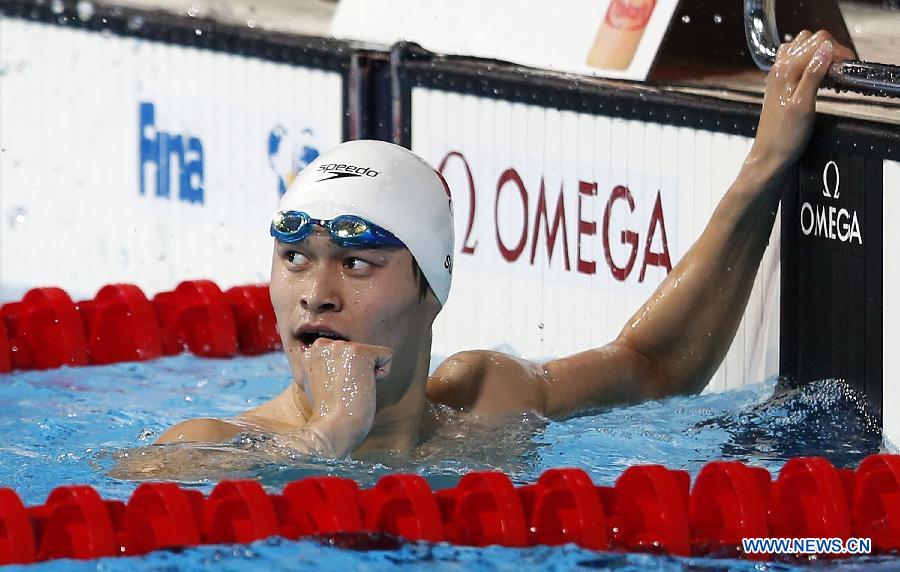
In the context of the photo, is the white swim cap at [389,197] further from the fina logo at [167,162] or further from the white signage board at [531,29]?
the fina logo at [167,162]

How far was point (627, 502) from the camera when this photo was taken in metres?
2.32

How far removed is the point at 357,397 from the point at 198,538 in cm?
36

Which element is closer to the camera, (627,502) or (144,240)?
(627,502)

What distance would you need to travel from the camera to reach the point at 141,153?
4.81 meters

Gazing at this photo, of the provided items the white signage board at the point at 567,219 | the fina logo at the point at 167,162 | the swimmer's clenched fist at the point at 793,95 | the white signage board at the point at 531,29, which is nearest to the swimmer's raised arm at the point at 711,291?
the swimmer's clenched fist at the point at 793,95

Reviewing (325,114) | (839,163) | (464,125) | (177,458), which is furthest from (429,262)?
(325,114)

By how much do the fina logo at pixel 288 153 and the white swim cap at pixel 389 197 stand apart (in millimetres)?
1761

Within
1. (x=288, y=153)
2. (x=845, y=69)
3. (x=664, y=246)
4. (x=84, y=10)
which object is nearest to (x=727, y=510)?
(x=845, y=69)

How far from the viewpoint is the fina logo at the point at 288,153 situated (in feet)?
14.5

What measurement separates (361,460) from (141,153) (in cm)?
239

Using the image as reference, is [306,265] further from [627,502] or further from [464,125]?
[464,125]

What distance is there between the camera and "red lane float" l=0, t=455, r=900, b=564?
2.18 meters

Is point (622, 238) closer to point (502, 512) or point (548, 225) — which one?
point (548, 225)

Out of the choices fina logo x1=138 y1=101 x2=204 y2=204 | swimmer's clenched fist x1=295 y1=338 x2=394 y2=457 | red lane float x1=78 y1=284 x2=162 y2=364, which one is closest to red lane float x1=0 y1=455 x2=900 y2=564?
swimmer's clenched fist x1=295 y1=338 x2=394 y2=457
